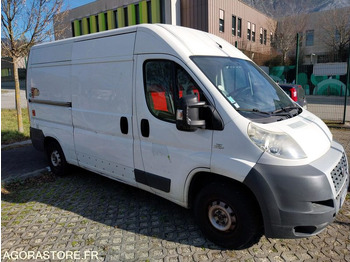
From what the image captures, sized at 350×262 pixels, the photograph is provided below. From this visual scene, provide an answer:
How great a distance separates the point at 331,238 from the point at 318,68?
8437 mm

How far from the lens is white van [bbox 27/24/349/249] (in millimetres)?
2635

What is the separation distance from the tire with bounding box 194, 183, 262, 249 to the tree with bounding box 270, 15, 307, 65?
3064 centimetres

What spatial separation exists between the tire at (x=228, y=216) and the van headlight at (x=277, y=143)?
21.3 inches

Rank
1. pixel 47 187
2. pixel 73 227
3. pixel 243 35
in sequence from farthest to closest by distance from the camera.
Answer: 1. pixel 243 35
2. pixel 47 187
3. pixel 73 227

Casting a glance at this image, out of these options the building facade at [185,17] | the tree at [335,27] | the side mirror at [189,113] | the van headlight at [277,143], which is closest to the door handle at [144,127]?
the side mirror at [189,113]

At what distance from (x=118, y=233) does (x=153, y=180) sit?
2.52ft

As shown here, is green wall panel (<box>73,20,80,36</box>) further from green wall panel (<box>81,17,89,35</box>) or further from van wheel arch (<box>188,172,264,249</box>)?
van wheel arch (<box>188,172,264,249</box>)

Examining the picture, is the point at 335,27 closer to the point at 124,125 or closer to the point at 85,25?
the point at 85,25

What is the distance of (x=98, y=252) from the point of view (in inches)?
122

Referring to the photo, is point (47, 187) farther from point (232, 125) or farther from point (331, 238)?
point (331, 238)

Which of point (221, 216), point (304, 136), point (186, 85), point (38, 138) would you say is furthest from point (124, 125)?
point (38, 138)

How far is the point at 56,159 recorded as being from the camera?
542 cm

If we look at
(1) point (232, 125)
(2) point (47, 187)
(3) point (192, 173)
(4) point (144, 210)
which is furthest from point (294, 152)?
(2) point (47, 187)

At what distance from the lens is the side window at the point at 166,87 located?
10.4 ft
